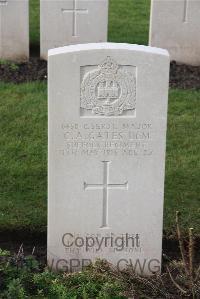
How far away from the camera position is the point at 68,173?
15.2 feet

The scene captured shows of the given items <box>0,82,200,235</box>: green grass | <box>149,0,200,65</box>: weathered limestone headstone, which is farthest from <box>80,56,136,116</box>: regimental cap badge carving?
<box>149,0,200,65</box>: weathered limestone headstone

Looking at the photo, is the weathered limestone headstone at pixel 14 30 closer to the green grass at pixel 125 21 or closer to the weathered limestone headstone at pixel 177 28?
the green grass at pixel 125 21

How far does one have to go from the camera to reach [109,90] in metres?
4.52

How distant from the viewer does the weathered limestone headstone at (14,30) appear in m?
9.14

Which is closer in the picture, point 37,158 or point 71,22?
point 37,158

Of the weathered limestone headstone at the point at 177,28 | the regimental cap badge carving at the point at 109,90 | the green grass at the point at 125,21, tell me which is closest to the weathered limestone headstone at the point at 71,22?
the weathered limestone headstone at the point at 177,28

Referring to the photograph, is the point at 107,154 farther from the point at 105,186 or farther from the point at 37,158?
the point at 37,158

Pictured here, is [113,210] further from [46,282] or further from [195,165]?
[195,165]

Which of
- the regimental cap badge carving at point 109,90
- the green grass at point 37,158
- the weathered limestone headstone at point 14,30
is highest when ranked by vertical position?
the weathered limestone headstone at point 14,30

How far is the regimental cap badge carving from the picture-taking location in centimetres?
449

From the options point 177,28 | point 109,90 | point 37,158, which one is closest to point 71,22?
point 177,28

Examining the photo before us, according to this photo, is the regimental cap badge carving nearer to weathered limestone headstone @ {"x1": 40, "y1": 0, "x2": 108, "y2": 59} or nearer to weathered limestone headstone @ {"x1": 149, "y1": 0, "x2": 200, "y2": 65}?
weathered limestone headstone @ {"x1": 40, "y1": 0, "x2": 108, "y2": 59}

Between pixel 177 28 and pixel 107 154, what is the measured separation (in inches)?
196

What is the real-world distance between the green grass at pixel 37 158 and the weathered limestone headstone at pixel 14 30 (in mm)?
1208
